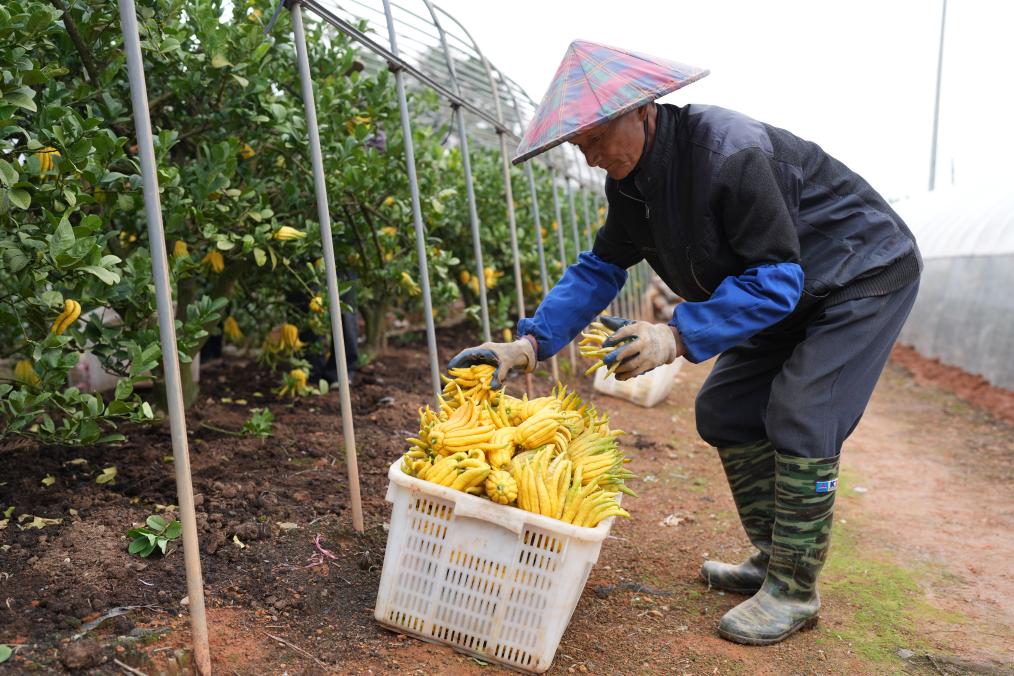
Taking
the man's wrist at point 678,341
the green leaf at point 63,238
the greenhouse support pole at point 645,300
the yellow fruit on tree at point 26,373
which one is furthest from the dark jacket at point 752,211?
the greenhouse support pole at point 645,300

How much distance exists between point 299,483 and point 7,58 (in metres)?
1.94

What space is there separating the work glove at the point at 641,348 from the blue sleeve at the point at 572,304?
1.81 ft

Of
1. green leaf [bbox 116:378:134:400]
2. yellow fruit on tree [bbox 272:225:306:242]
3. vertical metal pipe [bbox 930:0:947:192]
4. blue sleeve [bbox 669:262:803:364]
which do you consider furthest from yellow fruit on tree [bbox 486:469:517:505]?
vertical metal pipe [bbox 930:0:947:192]

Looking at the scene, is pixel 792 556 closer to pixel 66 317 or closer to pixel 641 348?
pixel 641 348

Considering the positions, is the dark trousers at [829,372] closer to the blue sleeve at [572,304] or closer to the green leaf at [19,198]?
the blue sleeve at [572,304]

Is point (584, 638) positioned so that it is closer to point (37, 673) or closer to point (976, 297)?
point (37, 673)

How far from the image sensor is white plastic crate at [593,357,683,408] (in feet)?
22.9

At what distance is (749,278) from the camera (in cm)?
246

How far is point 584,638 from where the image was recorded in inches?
111

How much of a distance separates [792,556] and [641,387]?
4169 millimetres

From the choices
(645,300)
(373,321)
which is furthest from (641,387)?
(645,300)

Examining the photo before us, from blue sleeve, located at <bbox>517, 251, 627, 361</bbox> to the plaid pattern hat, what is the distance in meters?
0.62

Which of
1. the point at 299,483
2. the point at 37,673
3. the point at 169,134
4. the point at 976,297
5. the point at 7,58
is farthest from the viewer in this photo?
the point at 976,297

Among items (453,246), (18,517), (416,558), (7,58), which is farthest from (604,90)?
(453,246)
